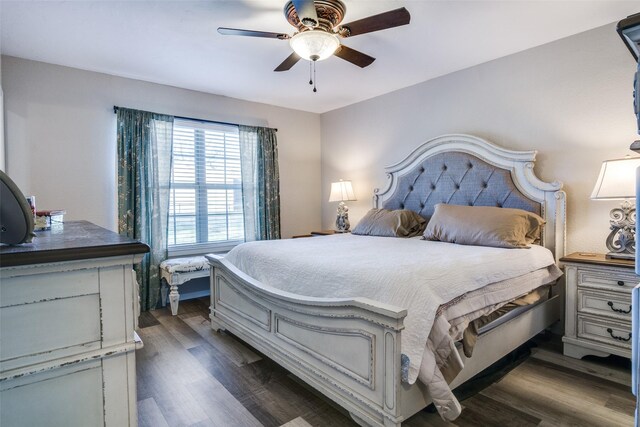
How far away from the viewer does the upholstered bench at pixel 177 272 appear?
3332 millimetres

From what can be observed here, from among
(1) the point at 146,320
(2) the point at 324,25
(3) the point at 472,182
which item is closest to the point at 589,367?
(3) the point at 472,182

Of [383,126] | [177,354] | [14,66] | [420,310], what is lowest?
[177,354]

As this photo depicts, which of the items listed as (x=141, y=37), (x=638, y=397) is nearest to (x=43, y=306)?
(x=638, y=397)

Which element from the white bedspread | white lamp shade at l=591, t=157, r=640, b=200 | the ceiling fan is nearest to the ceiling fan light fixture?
the ceiling fan

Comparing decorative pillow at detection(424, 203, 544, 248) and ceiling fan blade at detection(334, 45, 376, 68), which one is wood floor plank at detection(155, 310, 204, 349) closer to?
decorative pillow at detection(424, 203, 544, 248)

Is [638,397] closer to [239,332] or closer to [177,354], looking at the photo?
[239,332]

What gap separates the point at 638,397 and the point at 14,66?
4.35 metres

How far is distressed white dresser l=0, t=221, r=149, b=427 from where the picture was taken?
0.80 m

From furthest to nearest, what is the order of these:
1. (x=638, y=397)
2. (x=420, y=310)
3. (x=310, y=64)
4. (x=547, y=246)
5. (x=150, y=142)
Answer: (x=150, y=142) → (x=310, y=64) → (x=547, y=246) → (x=420, y=310) → (x=638, y=397)

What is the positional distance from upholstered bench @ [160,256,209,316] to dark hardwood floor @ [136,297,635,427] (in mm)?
804

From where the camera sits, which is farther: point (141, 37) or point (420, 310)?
point (141, 37)

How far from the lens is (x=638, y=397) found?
0.56 meters

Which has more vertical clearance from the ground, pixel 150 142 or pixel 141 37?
pixel 141 37

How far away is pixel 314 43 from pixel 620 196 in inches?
85.0
